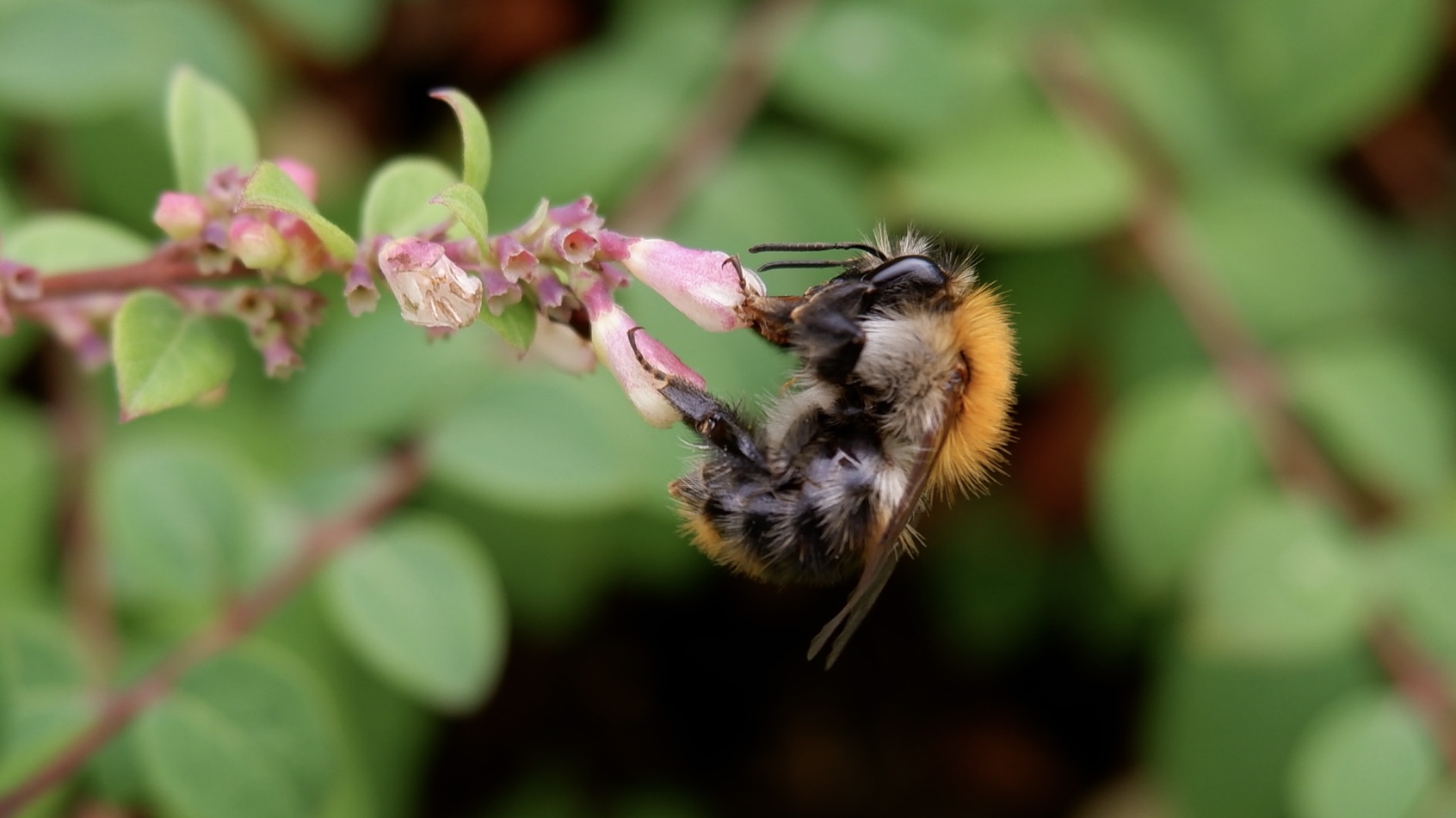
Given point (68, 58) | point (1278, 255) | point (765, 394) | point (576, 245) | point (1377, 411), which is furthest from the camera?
point (1278, 255)

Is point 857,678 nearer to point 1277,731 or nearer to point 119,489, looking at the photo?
point 1277,731

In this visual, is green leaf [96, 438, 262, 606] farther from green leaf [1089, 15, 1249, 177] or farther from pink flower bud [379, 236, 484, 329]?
green leaf [1089, 15, 1249, 177]

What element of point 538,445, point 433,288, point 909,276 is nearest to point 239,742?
point 538,445

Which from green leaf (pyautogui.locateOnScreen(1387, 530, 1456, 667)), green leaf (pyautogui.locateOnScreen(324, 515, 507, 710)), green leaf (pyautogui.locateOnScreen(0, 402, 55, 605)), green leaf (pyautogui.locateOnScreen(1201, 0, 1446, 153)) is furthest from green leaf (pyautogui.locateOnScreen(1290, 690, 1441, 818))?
green leaf (pyautogui.locateOnScreen(0, 402, 55, 605))

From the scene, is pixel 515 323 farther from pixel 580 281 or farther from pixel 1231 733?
pixel 1231 733

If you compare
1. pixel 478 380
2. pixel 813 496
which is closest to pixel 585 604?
pixel 478 380

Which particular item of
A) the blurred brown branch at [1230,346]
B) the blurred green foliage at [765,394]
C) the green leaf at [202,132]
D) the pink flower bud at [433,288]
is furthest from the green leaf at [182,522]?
the blurred brown branch at [1230,346]

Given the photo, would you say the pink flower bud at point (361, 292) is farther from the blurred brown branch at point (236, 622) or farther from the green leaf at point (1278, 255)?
the green leaf at point (1278, 255)

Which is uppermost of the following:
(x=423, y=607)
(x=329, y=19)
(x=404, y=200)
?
(x=404, y=200)
